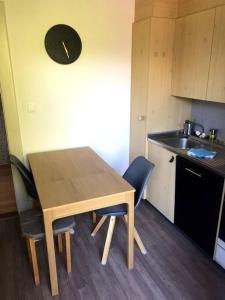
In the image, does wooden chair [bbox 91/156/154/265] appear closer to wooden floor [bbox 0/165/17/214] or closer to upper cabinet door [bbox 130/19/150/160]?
upper cabinet door [bbox 130/19/150/160]

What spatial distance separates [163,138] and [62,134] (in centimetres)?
113

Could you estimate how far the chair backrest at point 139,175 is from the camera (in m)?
2.04

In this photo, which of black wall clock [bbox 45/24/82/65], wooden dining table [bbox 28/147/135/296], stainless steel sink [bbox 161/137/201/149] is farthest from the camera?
stainless steel sink [bbox 161/137/201/149]

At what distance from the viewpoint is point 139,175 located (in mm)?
2193

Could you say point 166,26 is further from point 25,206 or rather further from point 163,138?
point 25,206

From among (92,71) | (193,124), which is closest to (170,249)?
(193,124)

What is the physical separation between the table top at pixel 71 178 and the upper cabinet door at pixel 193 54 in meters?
1.13

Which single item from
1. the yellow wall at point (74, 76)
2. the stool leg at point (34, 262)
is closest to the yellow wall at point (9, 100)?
the yellow wall at point (74, 76)

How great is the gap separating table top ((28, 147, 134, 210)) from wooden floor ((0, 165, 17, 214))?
0.85 metres

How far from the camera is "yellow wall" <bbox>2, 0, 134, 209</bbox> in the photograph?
2350 mm

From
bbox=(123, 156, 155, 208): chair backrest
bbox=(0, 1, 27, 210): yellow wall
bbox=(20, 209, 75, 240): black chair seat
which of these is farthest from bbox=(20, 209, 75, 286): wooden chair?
bbox=(0, 1, 27, 210): yellow wall

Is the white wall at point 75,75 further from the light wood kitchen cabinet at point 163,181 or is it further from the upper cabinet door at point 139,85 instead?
the light wood kitchen cabinet at point 163,181

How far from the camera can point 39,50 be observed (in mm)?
2410

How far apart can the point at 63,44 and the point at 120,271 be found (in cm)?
217
